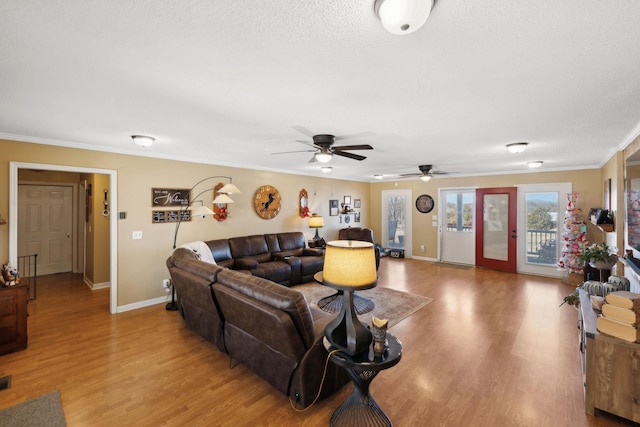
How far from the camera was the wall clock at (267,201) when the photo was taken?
6.09m

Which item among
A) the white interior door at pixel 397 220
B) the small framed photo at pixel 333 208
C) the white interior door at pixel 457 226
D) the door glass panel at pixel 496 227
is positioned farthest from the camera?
the white interior door at pixel 397 220

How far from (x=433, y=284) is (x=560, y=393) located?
3.26 meters

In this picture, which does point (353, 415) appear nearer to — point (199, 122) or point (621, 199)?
point (199, 122)

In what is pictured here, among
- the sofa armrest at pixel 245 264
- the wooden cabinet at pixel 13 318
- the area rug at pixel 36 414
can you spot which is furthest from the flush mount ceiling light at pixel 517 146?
the wooden cabinet at pixel 13 318

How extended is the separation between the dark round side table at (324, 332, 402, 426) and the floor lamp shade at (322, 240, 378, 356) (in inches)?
2.6

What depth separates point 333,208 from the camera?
315 inches

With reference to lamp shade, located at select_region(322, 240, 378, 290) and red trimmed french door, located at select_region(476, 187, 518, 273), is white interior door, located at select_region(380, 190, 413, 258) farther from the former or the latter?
lamp shade, located at select_region(322, 240, 378, 290)

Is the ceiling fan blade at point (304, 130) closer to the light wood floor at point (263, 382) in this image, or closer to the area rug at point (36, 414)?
the light wood floor at point (263, 382)

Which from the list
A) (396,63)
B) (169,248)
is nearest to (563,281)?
(396,63)

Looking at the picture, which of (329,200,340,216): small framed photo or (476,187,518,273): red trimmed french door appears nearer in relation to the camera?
(476,187,518,273): red trimmed french door

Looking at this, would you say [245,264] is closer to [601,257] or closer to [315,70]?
[315,70]

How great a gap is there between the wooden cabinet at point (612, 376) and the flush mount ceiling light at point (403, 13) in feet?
8.55

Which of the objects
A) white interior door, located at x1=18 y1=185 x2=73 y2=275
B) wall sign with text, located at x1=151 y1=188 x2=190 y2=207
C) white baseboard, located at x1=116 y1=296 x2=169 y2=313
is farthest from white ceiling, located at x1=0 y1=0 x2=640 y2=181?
white interior door, located at x1=18 y1=185 x2=73 y2=275

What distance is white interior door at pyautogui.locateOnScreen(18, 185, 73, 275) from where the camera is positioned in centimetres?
584
